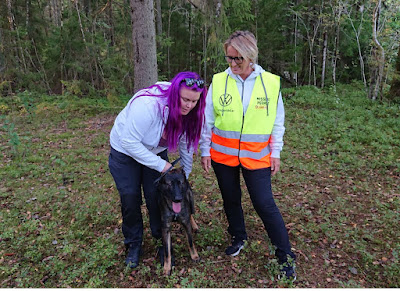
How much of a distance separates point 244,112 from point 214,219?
196cm

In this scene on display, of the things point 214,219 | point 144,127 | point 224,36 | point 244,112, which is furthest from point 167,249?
point 224,36

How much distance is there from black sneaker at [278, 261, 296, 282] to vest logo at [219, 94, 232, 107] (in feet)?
5.56

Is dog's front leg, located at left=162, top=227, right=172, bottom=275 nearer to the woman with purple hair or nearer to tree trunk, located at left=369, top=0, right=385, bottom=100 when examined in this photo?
the woman with purple hair

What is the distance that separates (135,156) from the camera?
8.63 feet

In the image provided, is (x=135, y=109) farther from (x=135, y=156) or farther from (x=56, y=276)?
(x=56, y=276)

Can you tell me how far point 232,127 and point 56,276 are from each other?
2.45 m

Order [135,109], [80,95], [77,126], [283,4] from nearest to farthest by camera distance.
→ [135,109] < [77,126] < [80,95] < [283,4]

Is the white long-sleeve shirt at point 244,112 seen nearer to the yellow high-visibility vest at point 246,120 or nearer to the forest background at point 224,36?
the yellow high-visibility vest at point 246,120

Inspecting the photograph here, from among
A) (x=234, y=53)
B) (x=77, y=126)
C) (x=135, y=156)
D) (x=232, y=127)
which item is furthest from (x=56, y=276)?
(x=77, y=126)

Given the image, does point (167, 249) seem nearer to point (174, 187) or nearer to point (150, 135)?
point (174, 187)

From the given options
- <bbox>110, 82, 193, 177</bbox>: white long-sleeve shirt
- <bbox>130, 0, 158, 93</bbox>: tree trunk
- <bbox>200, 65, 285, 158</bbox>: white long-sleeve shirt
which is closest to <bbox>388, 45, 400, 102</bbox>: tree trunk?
<bbox>130, 0, 158, 93</bbox>: tree trunk

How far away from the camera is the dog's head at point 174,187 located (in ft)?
9.32

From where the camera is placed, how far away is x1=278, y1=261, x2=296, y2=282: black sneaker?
9.45 feet

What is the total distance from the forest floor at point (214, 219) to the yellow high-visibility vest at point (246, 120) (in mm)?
1235
